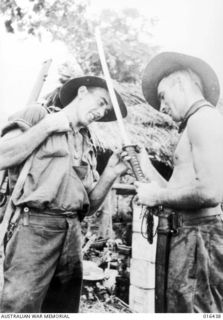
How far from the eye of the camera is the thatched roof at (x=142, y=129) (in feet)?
7.32

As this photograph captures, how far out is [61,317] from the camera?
1.78 metres

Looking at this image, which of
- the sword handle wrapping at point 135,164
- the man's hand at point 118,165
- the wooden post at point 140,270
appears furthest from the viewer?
the wooden post at point 140,270

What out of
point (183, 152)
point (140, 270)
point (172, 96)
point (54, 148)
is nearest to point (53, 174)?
point (54, 148)

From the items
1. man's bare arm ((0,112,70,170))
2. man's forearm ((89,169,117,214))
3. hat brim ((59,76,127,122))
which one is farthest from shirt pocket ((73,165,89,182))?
hat brim ((59,76,127,122))

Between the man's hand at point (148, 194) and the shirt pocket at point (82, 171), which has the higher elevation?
the shirt pocket at point (82, 171)

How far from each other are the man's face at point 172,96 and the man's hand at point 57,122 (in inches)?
21.5

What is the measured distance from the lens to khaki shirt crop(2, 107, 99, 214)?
5.40 feet

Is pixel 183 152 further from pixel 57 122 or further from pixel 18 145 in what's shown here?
pixel 18 145

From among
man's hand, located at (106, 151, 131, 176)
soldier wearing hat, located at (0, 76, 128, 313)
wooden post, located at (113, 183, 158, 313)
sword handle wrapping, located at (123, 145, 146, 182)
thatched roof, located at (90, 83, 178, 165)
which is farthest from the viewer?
wooden post, located at (113, 183, 158, 313)

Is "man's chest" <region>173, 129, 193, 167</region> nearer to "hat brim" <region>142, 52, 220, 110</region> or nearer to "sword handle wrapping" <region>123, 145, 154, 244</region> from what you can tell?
"sword handle wrapping" <region>123, 145, 154, 244</region>

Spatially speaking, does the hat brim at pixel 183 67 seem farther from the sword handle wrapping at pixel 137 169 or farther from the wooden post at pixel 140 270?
the wooden post at pixel 140 270

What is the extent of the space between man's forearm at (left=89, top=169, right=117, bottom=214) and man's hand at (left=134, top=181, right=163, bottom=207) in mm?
177

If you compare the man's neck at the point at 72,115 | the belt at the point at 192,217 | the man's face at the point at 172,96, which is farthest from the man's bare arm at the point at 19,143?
the belt at the point at 192,217

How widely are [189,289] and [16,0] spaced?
6.20 feet
